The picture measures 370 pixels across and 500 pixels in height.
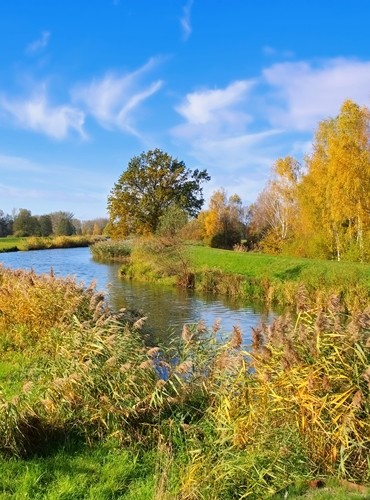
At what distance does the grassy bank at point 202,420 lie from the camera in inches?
166

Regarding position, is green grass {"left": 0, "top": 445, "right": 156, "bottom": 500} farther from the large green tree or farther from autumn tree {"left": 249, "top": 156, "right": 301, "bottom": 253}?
the large green tree

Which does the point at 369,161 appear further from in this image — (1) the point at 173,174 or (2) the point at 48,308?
(1) the point at 173,174

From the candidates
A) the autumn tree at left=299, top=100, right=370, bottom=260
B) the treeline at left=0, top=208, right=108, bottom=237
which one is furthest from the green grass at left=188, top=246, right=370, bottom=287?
the treeline at left=0, top=208, right=108, bottom=237

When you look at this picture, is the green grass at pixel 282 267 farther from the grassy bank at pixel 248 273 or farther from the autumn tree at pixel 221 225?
the autumn tree at pixel 221 225

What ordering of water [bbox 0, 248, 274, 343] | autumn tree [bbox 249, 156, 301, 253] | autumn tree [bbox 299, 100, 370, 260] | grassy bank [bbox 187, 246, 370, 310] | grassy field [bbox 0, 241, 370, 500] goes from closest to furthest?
grassy field [bbox 0, 241, 370, 500], water [bbox 0, 248, 274, 343], grassy bank [bbox 187, 246, 370, 310], autumn tree [bbox 299, 100, 370, 260], autumn tree [bbox 249, 156, 301, 253]

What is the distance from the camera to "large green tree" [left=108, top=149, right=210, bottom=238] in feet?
165

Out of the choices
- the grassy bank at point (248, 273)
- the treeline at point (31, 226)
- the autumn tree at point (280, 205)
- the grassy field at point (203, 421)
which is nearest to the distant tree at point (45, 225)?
the treeline at point (31, 226)

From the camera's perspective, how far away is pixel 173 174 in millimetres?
52312

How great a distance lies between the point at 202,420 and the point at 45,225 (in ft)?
294

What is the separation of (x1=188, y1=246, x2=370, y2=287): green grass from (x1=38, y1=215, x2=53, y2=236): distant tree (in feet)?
206

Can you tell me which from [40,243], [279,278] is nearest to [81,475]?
[279,278]

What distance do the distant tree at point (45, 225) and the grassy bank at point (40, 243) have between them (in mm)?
16450

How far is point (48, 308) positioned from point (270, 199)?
37390mm

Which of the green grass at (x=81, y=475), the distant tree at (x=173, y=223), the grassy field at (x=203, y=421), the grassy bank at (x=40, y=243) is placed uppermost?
the distant tree at (x=173, y=223)
